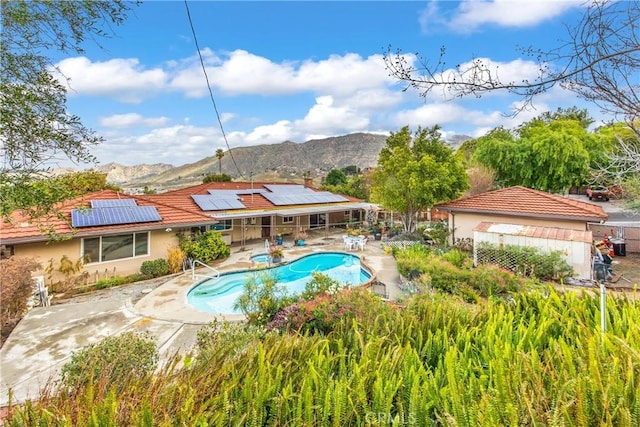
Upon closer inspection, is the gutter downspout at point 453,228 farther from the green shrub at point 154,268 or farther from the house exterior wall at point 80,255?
the green shrub at point 154,268

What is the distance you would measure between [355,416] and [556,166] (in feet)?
108

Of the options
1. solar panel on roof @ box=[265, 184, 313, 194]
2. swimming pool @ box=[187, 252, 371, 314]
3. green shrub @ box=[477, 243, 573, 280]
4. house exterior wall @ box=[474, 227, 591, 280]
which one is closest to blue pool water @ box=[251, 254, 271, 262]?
swimming pool @ box=[187, 252, 371, 314]

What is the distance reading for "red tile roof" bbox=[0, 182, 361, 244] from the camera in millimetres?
7217

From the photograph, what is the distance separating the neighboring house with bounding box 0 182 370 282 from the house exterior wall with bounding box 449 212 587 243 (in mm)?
11253

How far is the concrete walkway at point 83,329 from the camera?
6656mm

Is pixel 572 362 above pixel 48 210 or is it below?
below

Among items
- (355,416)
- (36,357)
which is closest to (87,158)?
(36,357)

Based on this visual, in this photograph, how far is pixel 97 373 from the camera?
16.5 feet

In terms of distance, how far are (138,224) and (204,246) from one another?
3668 mm

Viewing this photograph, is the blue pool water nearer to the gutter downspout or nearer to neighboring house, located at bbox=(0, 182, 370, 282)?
neighboring house, located at bbox=(0, 182, 370, 282)

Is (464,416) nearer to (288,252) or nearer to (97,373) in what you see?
(97,373)

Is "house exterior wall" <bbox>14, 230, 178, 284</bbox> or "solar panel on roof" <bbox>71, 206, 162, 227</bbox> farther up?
"solar panel on roof" <bbox>71, 206, 162, 227</bbox>

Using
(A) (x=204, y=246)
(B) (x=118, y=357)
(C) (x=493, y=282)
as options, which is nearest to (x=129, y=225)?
(A) (x=204, y=246)

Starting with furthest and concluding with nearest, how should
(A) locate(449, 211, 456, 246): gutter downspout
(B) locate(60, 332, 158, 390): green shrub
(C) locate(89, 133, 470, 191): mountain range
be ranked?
(C) locate(89, 133, 470, 191): mountain range
(A) locate(449, 211, 456, 246): gutter downspout
(B) locate(60, 332, 158, 390): green shrub
